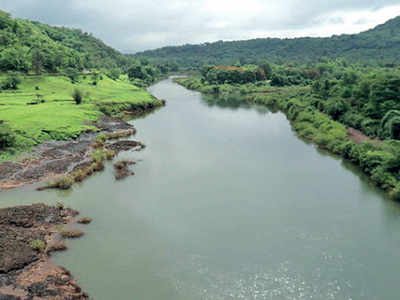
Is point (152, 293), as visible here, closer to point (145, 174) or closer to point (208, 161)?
point (145, 174)

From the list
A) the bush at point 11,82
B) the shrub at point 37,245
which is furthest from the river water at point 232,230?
the bush at point 11,82

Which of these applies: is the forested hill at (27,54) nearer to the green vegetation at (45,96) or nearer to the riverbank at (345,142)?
the green vegetation at (45,96)

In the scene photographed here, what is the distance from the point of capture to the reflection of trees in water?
72512 mm

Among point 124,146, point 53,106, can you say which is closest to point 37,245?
point 124,146

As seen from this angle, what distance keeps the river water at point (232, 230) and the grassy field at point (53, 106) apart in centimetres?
1099

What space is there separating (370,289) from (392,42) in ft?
641

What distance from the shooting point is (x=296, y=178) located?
103ft

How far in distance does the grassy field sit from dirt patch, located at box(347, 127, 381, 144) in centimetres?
3694

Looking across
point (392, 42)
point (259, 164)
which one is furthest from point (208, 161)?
point (392, 42)

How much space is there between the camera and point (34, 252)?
18938mm

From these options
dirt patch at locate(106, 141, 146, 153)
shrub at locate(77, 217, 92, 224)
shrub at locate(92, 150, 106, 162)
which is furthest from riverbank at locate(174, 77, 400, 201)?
shrub at locate(92, 150, 106, 162)

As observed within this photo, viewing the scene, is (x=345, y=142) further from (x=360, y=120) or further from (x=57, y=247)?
(x=57, y=247)

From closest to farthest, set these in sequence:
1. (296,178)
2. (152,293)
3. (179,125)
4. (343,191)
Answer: (152,293) → (343,191) → (296,178) → (179,125)

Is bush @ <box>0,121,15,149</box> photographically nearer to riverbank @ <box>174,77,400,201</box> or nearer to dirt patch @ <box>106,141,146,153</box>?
dirt patch @ <box>106,141,146,153</box>
